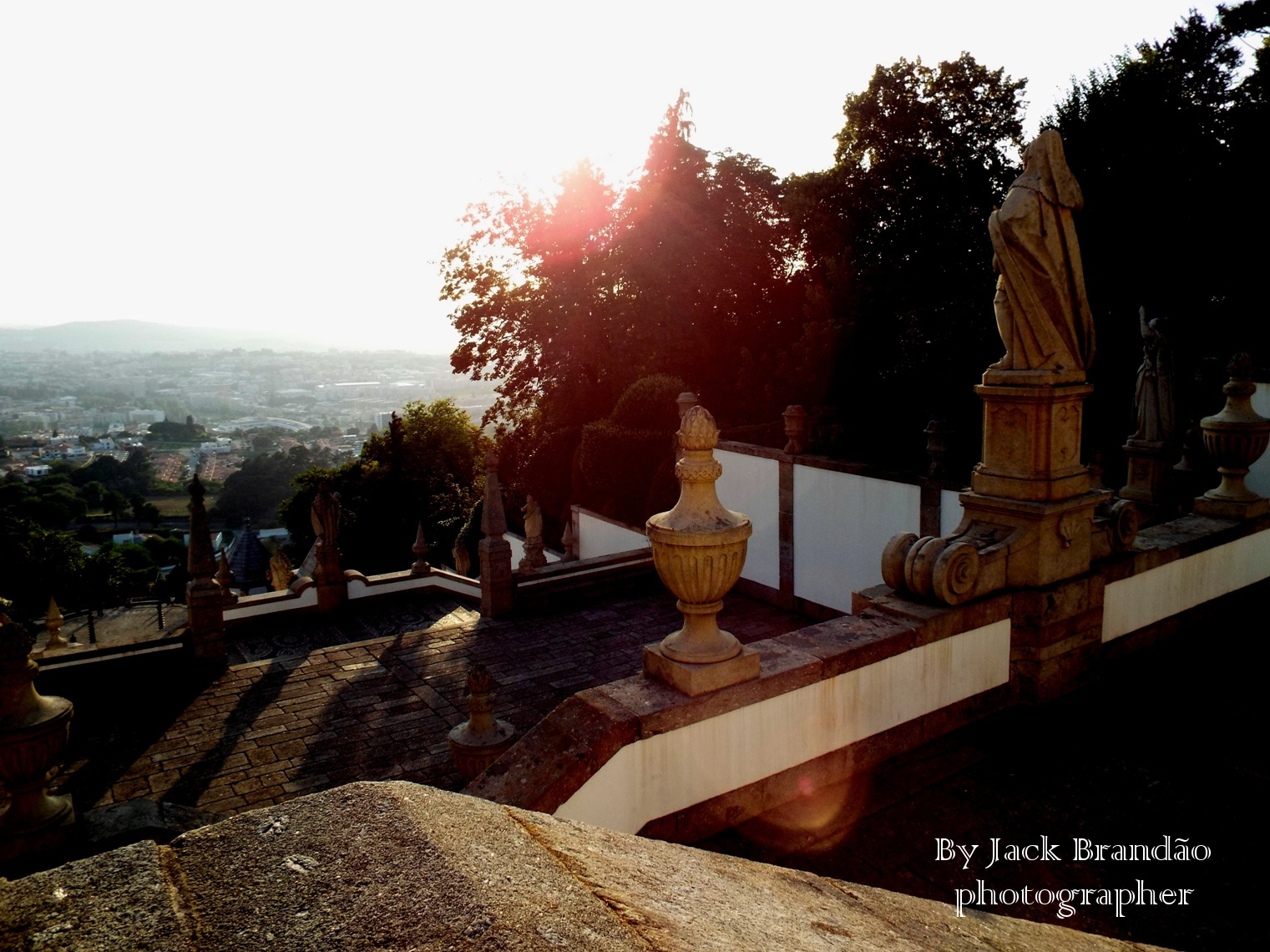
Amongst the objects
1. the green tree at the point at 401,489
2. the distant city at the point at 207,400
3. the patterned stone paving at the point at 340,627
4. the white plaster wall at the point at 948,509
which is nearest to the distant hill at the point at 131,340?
the distant city at the point at 207,400

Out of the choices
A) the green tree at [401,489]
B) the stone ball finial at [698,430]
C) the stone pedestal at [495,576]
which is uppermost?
the stone ball finial at [698,430]

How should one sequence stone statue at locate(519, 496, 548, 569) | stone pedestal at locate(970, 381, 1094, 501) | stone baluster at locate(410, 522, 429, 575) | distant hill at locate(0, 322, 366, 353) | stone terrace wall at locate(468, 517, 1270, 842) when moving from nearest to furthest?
stone terrace wall at locate(468, 517, 1270, 842), stone pedestal at locate(970, 381, 1094, 501), stone statue at locate(519, 496, 548, 569), stone baluster at locate(410, 522, 429, 575), distant hill at locate(0, 322, 366, 353)

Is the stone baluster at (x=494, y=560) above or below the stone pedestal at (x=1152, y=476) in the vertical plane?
below

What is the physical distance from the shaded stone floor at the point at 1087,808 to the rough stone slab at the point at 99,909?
255cm

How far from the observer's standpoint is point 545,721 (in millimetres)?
3643

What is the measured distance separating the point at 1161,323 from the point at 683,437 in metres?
6.38

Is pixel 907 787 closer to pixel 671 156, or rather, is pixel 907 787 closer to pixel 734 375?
pixel 734 375

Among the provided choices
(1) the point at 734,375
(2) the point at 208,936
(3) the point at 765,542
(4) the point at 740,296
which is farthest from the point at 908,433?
(2) the point at 208,936

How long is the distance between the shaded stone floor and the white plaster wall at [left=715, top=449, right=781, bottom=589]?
7552 mm

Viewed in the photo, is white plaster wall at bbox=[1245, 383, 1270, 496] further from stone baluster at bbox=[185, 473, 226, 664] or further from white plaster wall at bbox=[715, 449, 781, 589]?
stone baluster at bbox=[185, 473, 226, 664]

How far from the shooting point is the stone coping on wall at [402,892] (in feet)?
5.32

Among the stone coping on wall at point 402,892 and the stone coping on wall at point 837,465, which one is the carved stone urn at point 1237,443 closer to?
the stone coping on wall at point 837,465

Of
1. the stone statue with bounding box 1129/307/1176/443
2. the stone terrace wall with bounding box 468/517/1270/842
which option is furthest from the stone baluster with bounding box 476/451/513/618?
the stone statue with bounding box 1129/307/1176/443

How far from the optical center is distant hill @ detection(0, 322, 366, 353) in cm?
13762
